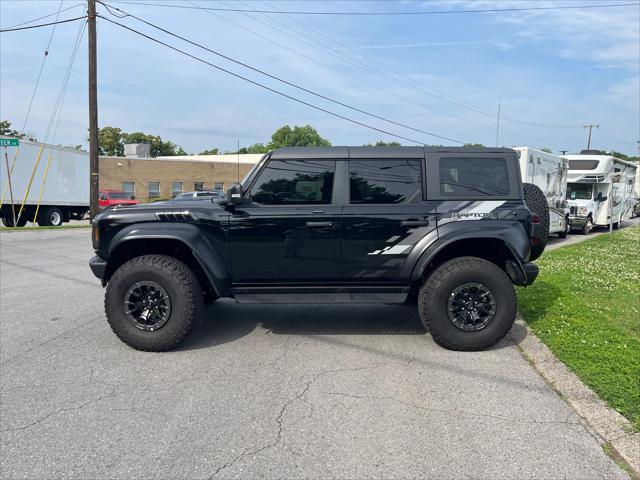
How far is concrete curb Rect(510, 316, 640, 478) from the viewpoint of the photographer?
3.18 metres

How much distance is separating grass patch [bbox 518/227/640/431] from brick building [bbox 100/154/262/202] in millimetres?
38341

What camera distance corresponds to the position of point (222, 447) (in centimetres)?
322

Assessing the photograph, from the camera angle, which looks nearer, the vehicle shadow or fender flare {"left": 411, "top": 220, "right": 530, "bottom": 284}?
fender flare {"left": 411, "top": 220, "right": 530, "bottom": 284}

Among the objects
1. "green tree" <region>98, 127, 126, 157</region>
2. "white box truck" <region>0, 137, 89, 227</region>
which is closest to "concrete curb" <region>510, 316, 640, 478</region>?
"white box truck" <region>0, 137, 89, 227</region>

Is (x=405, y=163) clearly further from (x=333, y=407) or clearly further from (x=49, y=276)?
(x=49, y=276)

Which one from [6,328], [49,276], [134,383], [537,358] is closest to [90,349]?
[134,383]

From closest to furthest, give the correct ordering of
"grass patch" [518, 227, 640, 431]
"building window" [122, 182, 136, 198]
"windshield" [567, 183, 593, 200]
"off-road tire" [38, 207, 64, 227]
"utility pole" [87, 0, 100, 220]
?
"grass patch" [518, 227, 640, 431] → "utility pole" [87, 0, 100, 220] → "windshield" [567, 183, 593, 200] → "off-road tire" [38, 207, 64, 227] → "building window" [122, 182, 136, 198]

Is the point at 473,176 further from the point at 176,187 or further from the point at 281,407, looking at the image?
the point at 176,187

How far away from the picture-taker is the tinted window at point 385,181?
16.8ft

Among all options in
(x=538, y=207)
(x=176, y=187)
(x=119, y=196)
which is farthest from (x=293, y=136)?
(x=538, y=207)

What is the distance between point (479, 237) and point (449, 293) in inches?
24.7

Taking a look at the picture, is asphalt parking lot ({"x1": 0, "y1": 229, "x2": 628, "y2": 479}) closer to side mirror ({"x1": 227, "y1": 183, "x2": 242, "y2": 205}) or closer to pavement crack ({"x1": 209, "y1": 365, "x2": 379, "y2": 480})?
pavement crack ({"x1": 209, "y1": 365, "x2": 379, "y2": 480})

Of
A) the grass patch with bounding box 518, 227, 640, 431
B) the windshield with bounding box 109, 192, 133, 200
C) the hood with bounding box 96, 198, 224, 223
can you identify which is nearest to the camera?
the grass patch with bounding box 518, 227, 640, 431

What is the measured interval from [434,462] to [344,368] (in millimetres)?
1637
